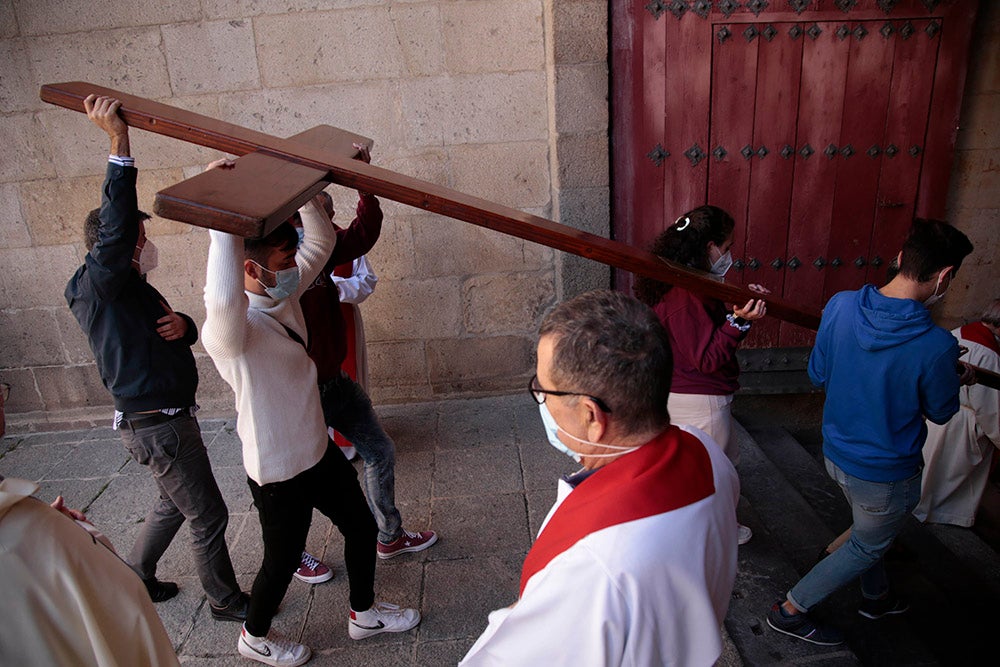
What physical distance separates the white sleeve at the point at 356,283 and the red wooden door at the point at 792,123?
1.81 metres

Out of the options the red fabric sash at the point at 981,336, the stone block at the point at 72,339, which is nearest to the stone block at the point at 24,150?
the stone block at the point at 72,339

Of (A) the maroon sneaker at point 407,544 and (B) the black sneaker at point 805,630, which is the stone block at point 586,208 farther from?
(B) the black sneaker at point 805,630

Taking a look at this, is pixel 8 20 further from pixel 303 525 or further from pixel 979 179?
pixel 979 179

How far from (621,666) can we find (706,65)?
12.7ft

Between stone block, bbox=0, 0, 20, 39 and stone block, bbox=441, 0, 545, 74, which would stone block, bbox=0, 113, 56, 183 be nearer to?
stone block, bbox=0, 0, 20, 39

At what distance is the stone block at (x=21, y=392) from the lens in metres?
4.73

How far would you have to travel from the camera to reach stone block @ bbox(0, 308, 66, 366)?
4613mm

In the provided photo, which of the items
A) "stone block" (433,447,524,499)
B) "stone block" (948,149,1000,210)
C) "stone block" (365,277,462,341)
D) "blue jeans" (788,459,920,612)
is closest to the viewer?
"blue jeans" (788,459,920,612)

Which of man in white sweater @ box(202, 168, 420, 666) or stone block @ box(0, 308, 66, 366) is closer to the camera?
man in white sweater @ box(202, 168, 420, 666)

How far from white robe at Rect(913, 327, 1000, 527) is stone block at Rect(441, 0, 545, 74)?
3.15 m

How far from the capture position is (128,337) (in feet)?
8.44

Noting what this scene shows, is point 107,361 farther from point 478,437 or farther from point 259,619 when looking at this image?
point 478,437

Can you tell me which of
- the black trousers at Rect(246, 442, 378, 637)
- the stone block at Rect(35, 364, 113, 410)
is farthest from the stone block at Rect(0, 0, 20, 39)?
the black trousers at Rect(246, 442, 378, 637)

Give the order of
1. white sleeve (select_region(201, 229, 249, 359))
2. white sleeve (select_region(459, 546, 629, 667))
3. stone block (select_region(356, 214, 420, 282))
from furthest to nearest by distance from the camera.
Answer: stone block (select_region(356, 214, 420, 282)), white sleeve (select_region(201, 229, 249, 359)), white sleeve (select_region(459, 546, 629, 667))
